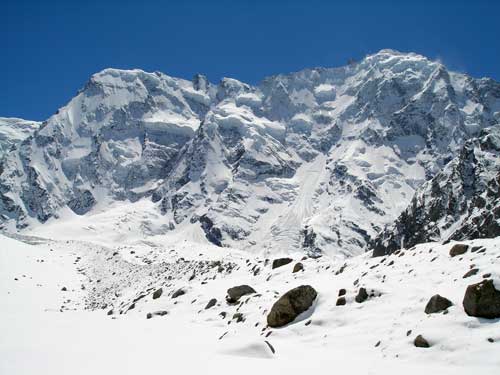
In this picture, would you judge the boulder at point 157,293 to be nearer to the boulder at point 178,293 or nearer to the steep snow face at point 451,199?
the boulder at point 178,293

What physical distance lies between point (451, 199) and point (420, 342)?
564 ft

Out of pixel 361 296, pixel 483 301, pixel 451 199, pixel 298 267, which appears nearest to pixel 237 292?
pixel 298 267

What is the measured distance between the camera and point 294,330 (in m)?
18.2

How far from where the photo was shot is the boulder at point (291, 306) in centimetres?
1934

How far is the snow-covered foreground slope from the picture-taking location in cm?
1199

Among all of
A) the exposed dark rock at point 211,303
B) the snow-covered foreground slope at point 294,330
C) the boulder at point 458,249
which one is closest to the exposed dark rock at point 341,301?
the snow-covered foreground slope at point 294,330

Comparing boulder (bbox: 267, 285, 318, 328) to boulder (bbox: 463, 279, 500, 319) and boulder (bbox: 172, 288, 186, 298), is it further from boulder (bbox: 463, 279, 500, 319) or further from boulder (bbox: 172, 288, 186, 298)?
boulder (bbox: 172, 288, 186, 298)

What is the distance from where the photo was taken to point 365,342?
1520 cm

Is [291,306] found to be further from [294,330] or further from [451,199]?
[451,199]

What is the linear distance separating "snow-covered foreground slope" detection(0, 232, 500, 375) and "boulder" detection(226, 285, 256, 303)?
1.47 feet

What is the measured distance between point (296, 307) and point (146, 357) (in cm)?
846

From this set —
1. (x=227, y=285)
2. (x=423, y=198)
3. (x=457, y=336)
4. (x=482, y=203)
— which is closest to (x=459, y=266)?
(x=457, y=336)

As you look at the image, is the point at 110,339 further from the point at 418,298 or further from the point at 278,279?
the point at 278,279

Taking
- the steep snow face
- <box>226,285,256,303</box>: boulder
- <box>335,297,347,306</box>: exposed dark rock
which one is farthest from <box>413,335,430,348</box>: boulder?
the steep snow face
